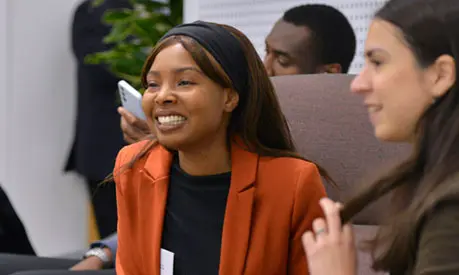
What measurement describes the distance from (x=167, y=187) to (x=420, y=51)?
58 cm

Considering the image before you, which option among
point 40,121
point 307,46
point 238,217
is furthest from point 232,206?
point 40,121

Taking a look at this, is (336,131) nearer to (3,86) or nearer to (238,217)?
(238,217)

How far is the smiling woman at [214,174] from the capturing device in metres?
1.18

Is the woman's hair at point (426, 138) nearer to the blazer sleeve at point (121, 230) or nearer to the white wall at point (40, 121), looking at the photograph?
the blazer sleeve at point (121, 230)

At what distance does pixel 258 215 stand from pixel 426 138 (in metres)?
0.41

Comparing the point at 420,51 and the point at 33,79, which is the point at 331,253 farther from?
the point at 33,79

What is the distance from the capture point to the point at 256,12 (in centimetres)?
252

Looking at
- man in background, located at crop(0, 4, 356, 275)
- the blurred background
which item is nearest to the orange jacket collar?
man in background, located at crop(0, 4, 356, 275)

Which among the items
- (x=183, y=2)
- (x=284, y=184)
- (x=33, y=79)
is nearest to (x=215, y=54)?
(x=284, y=184)

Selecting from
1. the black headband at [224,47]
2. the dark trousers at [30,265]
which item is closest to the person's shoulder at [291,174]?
the black headband at [224,47]

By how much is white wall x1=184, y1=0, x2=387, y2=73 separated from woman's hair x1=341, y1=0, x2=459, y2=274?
132 centimetres

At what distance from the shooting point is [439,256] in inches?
31.0

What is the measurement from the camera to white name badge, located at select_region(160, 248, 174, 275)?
1.24 metres

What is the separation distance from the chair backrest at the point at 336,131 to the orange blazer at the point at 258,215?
0.93 feet
